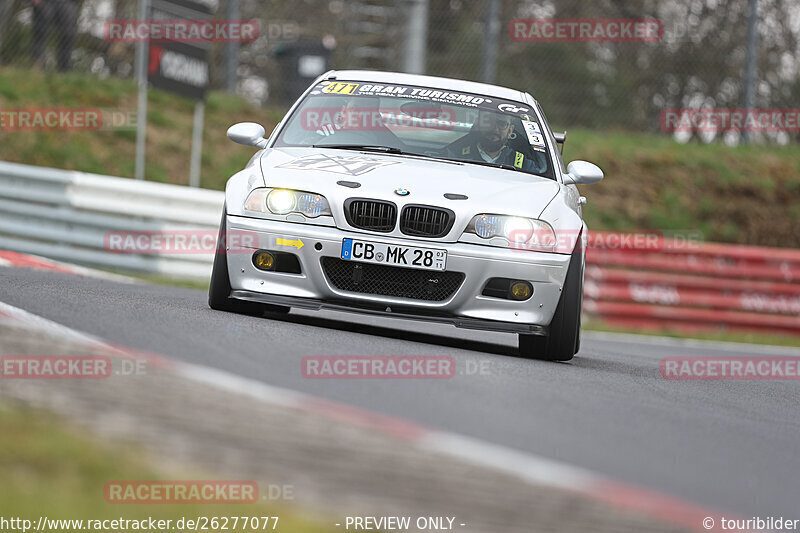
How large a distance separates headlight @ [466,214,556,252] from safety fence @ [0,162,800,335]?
6.39 meters

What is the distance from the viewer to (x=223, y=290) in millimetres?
7164

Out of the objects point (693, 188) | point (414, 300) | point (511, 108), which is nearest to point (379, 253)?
point (414, 300)

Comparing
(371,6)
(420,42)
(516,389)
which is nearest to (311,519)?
(516,389)

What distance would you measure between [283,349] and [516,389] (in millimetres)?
1015

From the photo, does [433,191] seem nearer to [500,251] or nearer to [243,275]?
[500,251]

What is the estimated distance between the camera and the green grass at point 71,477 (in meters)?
2.50

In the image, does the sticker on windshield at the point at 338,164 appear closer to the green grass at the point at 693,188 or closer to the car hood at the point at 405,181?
the car hood at the point at 405,181

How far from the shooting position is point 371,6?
54.3 ft

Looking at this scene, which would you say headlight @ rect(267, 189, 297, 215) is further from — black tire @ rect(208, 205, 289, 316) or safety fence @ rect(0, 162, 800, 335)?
safety fence @ rect(0, 162, 800, 335)

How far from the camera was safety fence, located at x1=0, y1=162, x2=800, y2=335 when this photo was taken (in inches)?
502

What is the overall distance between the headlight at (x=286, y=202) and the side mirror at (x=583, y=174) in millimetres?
2014

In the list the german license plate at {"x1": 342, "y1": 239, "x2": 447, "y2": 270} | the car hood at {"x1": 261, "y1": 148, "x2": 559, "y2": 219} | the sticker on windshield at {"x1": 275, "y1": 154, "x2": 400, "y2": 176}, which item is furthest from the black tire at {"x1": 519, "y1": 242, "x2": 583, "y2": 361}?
the sticker on windshield at {"x1": 275, "y1": 154, "x2": 400, "y2": 176}

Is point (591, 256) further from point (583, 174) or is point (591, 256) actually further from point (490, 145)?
point (490, 145)

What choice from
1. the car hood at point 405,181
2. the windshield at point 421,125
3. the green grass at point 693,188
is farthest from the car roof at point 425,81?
the green grass at point 693,188
